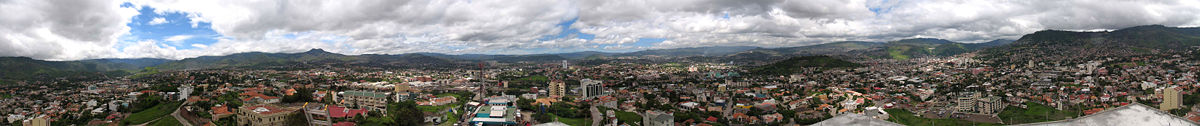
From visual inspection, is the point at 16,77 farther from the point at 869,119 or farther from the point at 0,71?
the point at 869,119

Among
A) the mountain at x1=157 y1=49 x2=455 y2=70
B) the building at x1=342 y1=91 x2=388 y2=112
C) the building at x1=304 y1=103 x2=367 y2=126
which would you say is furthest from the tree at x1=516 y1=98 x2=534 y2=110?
the mountain at x1=157 y1=49 x2=455 y2=70

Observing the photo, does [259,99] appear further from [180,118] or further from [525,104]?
[525,104]

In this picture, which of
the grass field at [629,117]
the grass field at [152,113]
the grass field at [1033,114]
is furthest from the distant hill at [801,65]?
the grass field at [152,113]

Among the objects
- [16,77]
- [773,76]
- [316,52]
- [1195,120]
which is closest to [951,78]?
[773,76]

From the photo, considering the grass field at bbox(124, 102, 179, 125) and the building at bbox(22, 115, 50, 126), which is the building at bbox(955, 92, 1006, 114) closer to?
the grass field at bbox(124, 102, 179, 125)

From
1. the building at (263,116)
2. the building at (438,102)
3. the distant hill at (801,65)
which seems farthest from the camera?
the distant hill at (801,65)

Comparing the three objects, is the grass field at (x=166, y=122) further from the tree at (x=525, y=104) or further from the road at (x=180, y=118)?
the tree at (x=525, y=104)

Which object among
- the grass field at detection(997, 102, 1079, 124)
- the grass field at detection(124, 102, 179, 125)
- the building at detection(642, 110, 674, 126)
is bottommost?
the grass field at detection(997, 102, 1079, 124)
